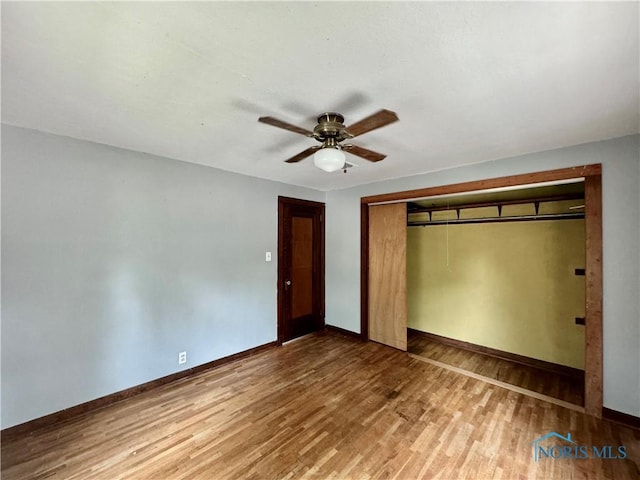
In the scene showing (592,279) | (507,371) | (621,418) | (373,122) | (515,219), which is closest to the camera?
(373,122)

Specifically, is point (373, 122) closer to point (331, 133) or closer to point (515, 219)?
point (331, 133)

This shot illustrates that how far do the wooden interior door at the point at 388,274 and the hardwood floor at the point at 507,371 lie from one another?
0.43m

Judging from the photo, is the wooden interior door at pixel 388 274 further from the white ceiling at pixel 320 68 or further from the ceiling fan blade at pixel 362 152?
the ceiling fan blade at pixel 362 152

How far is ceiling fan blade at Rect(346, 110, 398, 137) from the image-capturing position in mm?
1372

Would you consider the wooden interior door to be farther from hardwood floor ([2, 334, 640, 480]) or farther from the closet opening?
hardwood floor ([2, 334, 640, 480])

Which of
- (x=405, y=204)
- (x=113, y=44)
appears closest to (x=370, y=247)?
(x=405, y=204)

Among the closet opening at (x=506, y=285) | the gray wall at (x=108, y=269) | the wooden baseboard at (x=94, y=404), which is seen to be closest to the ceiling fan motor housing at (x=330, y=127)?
the gray wall at (x=108, y=269)

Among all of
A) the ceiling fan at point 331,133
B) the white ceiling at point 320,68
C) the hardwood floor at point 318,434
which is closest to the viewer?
the white ceiling at point 320,68

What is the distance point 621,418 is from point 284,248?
12.4ft

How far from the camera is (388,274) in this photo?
3.77 metres

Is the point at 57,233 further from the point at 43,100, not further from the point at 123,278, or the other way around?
the point at 43,100

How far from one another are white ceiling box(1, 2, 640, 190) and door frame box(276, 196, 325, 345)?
1720 mm

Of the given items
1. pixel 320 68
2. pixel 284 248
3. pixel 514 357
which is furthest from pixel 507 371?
pixel 320 68

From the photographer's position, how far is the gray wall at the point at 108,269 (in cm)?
200
